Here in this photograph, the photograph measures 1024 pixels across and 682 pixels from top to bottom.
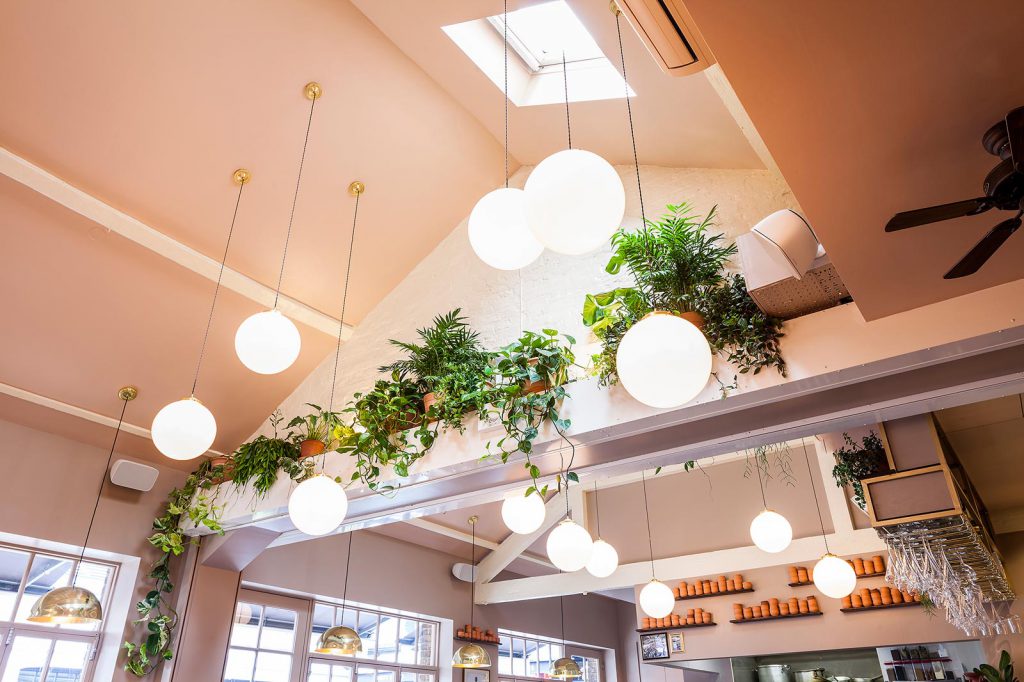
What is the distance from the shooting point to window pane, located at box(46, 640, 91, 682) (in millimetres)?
5215

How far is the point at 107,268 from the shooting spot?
15.1 feet

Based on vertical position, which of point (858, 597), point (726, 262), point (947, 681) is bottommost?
point (947, 681)

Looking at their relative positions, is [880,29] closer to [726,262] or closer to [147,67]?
[726,262]

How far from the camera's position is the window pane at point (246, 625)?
6.45m

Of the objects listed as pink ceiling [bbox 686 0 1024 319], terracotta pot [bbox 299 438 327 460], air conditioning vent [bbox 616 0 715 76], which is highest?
air conditioning vent [bbox 616 0 715 76]

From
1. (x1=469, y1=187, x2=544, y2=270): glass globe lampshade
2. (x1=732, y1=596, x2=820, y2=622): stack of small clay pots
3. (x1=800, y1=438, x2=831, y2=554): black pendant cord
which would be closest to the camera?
(x1=469, y1=187, x2=544, y2=270): glass globe lampshade

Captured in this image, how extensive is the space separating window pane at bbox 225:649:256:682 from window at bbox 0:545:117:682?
124 cm

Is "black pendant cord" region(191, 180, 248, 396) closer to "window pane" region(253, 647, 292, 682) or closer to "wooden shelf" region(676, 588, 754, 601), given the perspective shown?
"window pane" region(253, 647, 292, 682)

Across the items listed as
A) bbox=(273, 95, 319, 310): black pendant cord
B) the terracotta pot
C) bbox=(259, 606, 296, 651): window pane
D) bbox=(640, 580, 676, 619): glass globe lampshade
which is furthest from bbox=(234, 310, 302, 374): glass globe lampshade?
bbox=(259, 606, 296, 651): window pane

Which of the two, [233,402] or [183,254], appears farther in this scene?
[233,402]

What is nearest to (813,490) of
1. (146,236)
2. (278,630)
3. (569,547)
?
(569,547)

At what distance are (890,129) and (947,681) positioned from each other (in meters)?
6.79

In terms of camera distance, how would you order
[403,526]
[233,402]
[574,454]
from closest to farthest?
[574,454]
[233,402]
[403,526]

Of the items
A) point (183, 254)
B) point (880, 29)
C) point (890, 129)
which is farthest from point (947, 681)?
point (183, 254)
